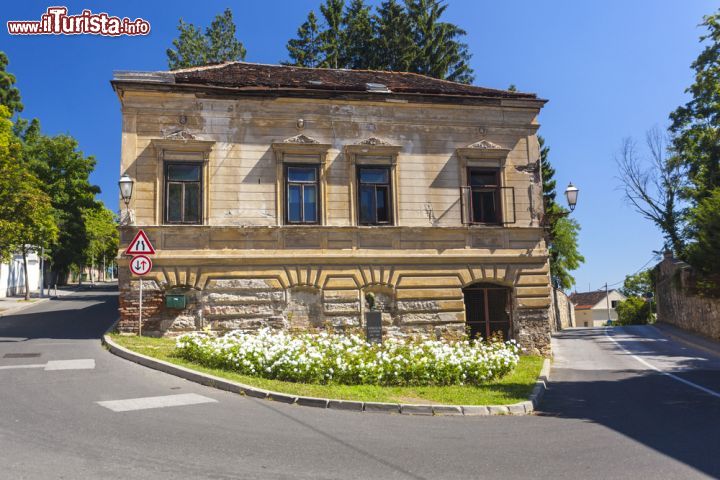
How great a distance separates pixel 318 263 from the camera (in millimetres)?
16406

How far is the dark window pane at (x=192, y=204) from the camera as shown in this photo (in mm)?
15992

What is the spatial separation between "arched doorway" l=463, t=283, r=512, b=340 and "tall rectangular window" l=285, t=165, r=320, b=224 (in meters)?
5.61

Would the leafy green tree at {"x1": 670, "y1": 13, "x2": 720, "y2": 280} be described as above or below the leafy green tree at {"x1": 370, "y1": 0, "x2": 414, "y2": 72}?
below

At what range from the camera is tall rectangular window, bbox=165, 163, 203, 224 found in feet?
52.2

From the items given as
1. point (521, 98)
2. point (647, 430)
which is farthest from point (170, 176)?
point (647, 430)

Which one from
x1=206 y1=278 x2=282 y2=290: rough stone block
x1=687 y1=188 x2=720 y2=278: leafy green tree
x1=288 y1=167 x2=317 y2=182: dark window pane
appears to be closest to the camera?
x1=206 y1=278 x2=282 y2=290: rough stone block

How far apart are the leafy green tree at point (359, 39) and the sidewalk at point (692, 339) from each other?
2408cm

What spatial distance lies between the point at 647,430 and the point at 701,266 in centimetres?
1771

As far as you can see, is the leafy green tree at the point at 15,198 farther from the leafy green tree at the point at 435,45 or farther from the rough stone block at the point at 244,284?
the leafy green tree at the point at 435,45

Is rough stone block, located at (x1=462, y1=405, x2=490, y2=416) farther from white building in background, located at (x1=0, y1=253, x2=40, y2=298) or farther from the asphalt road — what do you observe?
white building in background, located at (x1=0, y1=253, x2=40, y2=298)

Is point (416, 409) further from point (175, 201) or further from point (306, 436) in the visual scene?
point (175, 201)

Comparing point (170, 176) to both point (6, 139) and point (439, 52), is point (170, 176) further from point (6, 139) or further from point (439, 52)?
point (439, 52)

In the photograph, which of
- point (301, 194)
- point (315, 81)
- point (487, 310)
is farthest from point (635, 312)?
point (301, 194)

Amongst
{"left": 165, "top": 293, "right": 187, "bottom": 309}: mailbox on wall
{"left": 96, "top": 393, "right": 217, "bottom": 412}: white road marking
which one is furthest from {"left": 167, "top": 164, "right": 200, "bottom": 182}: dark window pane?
{"left": 96, "top": 393, "right": 217, "bottom": 412}: white road marking
